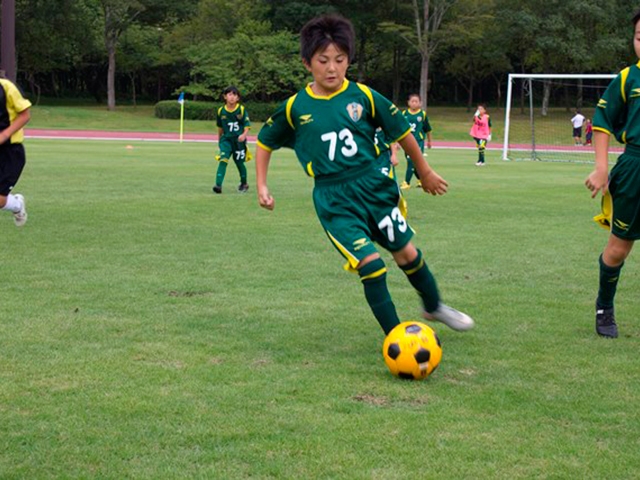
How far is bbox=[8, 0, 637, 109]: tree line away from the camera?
5622 cm

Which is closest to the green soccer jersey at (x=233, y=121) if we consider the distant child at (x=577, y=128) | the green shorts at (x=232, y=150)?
the green shorts at (x=232, y=150)

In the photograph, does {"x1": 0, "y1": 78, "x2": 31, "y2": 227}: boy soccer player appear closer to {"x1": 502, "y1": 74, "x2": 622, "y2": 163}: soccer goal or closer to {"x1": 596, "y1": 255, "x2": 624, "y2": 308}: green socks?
{"x1": 596, "y1": 255, "x2": 624, "y2": 308}: green socks

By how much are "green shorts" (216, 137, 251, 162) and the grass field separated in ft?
17.6

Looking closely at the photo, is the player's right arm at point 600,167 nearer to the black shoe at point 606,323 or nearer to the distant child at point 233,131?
the black shoe at point 606,323

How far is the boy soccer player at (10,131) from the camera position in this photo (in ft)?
27.6

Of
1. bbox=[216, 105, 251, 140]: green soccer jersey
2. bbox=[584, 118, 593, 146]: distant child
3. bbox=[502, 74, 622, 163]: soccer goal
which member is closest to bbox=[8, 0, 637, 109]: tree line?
bbox=[502, 74, 622, 163]: soccer goal

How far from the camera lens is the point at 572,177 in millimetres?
22062

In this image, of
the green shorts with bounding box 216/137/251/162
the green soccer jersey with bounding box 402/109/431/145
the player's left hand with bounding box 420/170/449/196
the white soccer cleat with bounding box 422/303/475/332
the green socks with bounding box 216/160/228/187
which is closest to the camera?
the player's left hand with bounding box 420/170/449/196

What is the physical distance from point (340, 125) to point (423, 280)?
3.75 ft

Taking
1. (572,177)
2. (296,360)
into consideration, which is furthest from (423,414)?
(572,177)

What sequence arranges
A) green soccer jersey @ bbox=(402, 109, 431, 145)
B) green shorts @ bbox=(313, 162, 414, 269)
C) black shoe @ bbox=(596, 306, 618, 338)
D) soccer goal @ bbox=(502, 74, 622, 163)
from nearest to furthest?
1. green shorts @ bbox=(313, 162, 414, 269)
2. black shoe @ bbox=(596, 306, 618, 338)
3. green soccer jersey @ bbox=(402, 109, 431, 145)
4. soccer goal @ bbox=(502, 74, 622, 163)

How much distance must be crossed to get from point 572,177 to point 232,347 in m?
18.1

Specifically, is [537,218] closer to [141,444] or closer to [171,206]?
[171,206]

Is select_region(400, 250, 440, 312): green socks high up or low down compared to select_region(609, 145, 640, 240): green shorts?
Result: down
